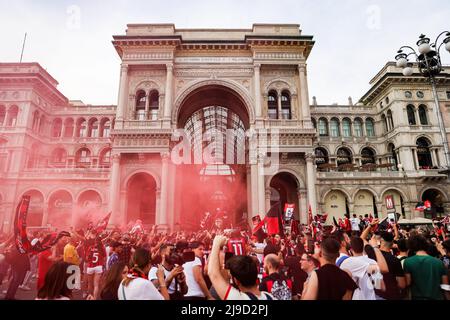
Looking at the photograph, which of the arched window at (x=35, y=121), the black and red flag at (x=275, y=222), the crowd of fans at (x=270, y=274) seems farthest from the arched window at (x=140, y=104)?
the crowd of fans at (x=270, y=274)

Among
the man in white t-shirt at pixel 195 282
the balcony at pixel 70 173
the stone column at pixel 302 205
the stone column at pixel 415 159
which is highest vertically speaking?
the stone column at pixel 415 159

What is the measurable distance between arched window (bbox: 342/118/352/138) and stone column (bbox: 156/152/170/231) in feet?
86.3

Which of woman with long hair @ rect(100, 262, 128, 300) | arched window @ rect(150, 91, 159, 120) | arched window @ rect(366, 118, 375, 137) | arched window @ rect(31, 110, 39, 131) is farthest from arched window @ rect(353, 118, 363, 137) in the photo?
arched window @ rect(31, 110, 39, 131)

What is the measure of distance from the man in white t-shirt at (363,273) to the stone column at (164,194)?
1920 centimetres

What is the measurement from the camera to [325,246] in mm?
3332

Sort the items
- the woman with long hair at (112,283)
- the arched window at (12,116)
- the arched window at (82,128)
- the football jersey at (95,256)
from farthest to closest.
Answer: the arched window at (82,128) → the arched window at (12,116) → the football jersey at (95,256) → the woman with long hair at (112,283)

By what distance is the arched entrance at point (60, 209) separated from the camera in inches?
1124

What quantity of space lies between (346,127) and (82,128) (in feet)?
125

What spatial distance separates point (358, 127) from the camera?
3747cm

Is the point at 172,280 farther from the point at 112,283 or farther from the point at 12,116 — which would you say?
the point at 12,116

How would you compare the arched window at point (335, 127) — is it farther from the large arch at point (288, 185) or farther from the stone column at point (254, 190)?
the stone column at point (254, 190)

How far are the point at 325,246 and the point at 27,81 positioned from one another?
132ft

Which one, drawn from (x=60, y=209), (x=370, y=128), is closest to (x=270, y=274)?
(x=60, y=209)
